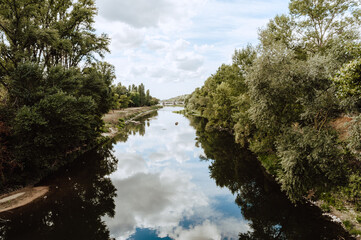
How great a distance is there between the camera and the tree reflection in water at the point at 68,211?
13578mm

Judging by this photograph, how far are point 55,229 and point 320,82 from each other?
22.1 meters

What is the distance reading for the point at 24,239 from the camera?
12805 mm

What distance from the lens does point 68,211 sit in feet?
53.3

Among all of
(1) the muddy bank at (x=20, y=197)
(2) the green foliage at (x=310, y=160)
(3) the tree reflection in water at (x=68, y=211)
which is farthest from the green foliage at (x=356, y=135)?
Result: (1) the muddy bank at (x=20, y=197)

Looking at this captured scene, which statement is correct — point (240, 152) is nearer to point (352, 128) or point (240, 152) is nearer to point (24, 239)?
point (352, 128)

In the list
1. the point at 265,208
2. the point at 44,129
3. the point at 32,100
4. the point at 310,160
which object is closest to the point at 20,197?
the point at 44,129

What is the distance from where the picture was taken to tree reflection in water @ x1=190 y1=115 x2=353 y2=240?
13371 millimetres

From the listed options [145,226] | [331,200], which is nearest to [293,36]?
[331,200]

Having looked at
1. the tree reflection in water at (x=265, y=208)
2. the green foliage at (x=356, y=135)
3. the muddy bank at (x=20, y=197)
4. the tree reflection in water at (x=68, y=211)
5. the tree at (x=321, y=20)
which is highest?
the tree at (x=321, y=20)

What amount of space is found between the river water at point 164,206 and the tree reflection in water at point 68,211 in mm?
63

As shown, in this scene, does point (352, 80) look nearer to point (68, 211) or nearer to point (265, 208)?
point (265, 208)

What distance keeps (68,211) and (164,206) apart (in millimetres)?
8231

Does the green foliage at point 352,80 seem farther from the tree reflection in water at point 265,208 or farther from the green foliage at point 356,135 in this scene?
the tree reflection in water at point 265,208

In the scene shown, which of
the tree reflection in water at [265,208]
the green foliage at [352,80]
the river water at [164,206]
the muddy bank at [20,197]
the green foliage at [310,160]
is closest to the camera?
the green foliage at [352,80]
